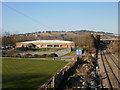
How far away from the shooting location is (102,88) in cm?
1080

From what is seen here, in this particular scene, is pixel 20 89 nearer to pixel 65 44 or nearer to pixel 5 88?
pixel 5 88

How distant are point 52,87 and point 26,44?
155 ft

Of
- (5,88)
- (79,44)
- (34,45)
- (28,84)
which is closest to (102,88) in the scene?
(28,84)

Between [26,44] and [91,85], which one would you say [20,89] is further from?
[26,44]

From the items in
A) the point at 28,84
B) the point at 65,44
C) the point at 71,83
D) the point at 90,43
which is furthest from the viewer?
the point at 65,44

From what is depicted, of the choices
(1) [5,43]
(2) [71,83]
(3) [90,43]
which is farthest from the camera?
(1) [5,43]

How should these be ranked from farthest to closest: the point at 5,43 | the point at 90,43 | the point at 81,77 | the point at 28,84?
the point at 5,43 < the point at 90,43 < the point at 81,77 < the point at 28,84

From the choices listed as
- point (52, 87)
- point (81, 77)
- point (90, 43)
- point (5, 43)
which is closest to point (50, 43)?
point (5, 43)

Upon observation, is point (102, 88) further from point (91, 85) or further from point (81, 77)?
→ point (81, 77)

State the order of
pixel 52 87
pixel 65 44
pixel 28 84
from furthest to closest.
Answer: pixel 65 44 < pixel 28 84 < pixel 52 87

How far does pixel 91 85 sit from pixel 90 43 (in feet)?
99.4

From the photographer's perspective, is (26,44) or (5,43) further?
(26,44)

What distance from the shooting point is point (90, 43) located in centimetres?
4050

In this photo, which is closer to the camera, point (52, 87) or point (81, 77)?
point (52, 87)
